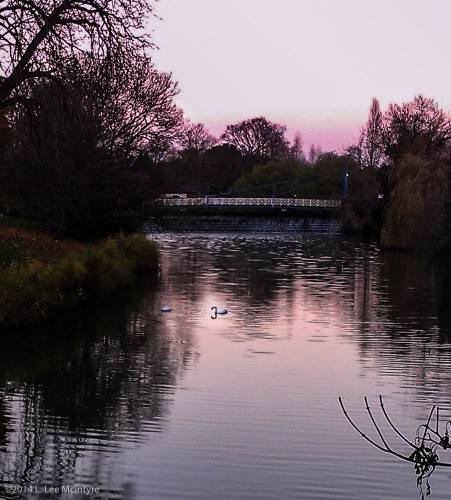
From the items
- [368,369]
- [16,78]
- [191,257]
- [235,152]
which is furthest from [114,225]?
[235,152]

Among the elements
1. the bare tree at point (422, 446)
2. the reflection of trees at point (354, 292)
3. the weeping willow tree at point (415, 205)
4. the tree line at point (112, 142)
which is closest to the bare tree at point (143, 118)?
the tree line at point (112, 142)

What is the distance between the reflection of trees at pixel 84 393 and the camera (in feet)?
31.0

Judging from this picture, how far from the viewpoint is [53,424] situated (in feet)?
35.8

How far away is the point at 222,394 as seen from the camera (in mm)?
12492

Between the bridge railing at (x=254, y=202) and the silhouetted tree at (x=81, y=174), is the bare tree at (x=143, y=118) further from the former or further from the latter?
the bridge railing at (x=254, y=202)

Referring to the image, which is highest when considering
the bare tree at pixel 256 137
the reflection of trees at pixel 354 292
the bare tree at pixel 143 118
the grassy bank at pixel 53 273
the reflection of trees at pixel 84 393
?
the bare tree at pixel 256 137

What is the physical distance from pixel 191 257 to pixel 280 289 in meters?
12.9

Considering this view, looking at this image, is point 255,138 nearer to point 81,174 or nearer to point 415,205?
point 415,205

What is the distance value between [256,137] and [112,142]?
66133 millimetres

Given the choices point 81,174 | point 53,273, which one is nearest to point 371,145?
point 81,174

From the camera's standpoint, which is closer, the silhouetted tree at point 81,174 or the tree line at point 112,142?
the tree line at point 112,142

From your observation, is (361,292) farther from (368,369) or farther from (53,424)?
(53,424)

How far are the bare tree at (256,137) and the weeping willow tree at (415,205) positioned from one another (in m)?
48.0

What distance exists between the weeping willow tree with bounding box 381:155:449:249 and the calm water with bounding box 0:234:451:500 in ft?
62.8
